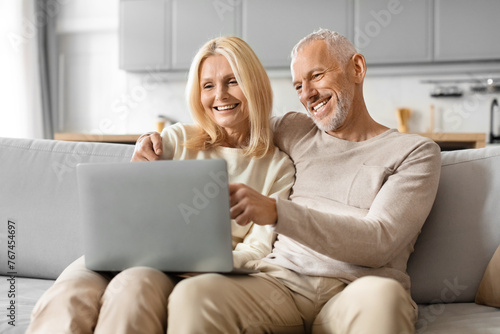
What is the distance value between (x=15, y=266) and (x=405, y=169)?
1.25m

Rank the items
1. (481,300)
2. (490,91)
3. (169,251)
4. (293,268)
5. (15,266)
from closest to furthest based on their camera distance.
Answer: (169,251) → (293,268) → (481,300) → (15,266) → (490,91)

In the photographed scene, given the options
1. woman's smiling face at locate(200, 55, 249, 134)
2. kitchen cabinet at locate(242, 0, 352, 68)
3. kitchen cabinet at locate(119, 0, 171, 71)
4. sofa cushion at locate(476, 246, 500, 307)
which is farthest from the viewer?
kitchen cabinet at locate(119, 0, 171, 71)

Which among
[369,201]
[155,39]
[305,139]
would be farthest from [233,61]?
[155,39]

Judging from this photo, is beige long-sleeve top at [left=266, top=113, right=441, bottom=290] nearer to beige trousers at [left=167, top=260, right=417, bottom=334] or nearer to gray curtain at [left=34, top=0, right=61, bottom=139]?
beige trousers at [left=167, top=260, right=417, bottom=334]

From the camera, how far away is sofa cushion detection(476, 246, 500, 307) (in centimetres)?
153

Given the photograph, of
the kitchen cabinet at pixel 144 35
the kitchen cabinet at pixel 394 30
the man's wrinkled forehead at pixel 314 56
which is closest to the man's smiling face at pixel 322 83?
the man's wrinkled forehead at pixel 314 56

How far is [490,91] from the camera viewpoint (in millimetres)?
4547

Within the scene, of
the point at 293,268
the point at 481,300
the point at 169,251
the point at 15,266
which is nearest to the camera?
the point at 169,251

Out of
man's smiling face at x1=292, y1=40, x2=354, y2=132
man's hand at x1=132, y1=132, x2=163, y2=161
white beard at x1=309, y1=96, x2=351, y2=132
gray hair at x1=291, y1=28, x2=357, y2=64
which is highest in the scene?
gray hair at x1=291, y1=28, x2=357, y2=64

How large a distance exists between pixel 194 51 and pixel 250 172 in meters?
3.13

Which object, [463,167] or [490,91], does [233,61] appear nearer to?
[463,167]

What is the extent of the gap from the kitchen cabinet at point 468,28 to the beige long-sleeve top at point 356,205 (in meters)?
3.04

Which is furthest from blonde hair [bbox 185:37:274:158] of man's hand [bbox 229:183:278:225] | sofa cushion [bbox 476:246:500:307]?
sofa cushion [bbox 476:246:500:307]

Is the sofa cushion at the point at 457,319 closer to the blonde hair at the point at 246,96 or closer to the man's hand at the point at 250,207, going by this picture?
the man's hand at the point at 250,207
